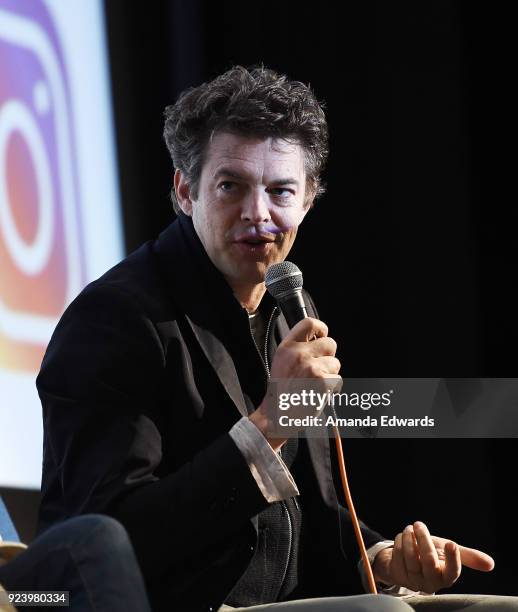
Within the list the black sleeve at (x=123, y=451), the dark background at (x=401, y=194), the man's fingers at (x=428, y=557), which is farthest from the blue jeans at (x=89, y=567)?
the dark background at (x=401, y=194)

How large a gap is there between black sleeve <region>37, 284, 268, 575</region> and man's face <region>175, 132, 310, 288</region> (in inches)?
9.0

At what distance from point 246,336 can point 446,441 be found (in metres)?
1.40

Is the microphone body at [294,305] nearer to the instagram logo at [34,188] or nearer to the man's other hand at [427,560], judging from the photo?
the man's other hand at [427,560]

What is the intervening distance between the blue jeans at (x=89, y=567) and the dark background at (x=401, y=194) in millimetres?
2013

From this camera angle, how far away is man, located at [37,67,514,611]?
1557 mm

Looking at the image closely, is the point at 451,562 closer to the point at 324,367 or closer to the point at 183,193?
the point at 324,367

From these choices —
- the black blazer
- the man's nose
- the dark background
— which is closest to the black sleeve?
the black blazer

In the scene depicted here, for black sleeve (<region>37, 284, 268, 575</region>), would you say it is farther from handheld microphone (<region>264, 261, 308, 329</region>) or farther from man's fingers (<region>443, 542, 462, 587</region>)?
man's fingers (<region>443, 542, 462, 587</region>)

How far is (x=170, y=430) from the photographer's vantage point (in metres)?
1.71

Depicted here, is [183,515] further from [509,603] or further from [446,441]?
[446,441]

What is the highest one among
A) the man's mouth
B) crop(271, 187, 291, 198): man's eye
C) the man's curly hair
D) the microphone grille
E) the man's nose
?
the man's curly hair

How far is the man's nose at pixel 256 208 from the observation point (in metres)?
1.84

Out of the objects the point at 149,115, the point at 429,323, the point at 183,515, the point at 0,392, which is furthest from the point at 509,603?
the point at 149,115

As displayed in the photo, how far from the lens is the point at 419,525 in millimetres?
1739
